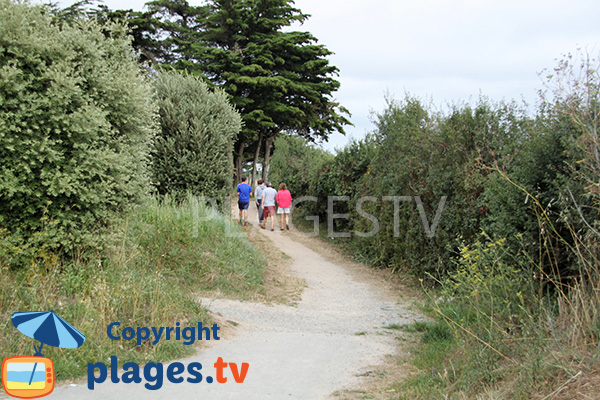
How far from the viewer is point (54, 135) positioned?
601cm

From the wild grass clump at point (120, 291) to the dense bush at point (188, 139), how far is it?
2995 mm

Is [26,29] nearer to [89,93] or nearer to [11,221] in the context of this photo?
[89,93]

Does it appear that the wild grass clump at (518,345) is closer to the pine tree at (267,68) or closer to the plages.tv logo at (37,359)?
the plages.tv logo at (37,359)

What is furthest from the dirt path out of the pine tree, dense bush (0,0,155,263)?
the pine tree

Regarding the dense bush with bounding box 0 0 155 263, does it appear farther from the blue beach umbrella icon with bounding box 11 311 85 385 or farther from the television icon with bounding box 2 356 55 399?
the television icon with bounding box 2 356 55 399

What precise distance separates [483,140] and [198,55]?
24.2 m

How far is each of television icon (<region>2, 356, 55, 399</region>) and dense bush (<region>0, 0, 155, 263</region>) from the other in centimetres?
180

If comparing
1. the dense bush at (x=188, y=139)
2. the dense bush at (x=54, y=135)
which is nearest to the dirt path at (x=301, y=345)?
the dense bush at (x=54, y=135)

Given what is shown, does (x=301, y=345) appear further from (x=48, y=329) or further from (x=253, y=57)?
(x=253, y=57)

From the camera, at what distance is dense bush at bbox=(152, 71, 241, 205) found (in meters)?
12.2

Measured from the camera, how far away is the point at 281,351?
5734 mm

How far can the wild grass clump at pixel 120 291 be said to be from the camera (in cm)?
491

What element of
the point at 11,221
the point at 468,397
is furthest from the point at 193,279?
the point at 468,397

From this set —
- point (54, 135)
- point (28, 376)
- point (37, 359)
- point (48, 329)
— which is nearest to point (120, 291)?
point (48, 329)
